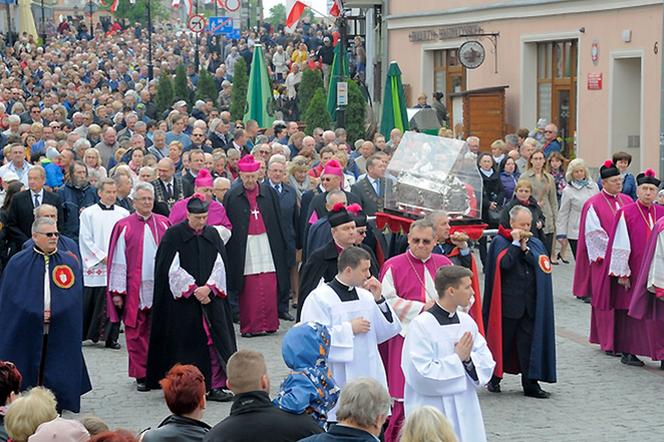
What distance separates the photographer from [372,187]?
1616 cm

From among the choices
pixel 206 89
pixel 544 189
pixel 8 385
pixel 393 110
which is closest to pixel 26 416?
pixel 8 385

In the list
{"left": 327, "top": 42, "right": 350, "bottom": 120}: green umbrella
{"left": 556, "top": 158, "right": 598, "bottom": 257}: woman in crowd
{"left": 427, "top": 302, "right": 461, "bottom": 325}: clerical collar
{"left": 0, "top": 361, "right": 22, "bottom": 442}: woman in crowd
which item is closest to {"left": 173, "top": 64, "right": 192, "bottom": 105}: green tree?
{"left": 327, "top": 42, "right": 350, "bottom": 120}: green umbrella

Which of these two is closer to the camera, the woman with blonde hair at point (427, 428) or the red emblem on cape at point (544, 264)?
the woman with blonde hair at point (427, 428)

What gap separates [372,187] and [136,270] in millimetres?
3847

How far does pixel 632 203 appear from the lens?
1401 cm

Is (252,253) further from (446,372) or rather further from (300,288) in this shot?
(446,372)

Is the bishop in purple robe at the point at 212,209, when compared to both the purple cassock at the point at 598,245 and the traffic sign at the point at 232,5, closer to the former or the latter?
the purple cassock at the point at 598,245

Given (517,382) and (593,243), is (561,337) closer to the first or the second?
(593,243)

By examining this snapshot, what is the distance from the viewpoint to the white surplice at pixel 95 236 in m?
14.6

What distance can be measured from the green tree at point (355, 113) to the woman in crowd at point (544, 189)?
7642 millimetres

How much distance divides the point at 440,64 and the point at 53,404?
88.9 ft

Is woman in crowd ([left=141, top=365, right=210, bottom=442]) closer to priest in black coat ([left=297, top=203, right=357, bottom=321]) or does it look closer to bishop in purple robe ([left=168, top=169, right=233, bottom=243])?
priest in black coat ([left=297, top=203, right=357, bottom=321])

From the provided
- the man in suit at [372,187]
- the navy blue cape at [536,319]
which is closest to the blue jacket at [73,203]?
the man in suit at [372,187]

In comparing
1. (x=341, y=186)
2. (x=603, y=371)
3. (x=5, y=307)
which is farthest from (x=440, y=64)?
(x=5, y=307)
